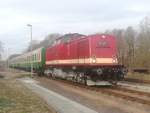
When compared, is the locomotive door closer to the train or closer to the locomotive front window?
the train

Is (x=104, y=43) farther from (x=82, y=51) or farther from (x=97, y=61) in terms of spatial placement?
(x=82, y=51)

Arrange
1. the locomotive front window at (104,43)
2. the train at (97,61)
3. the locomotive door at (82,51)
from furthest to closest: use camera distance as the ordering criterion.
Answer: the locomotive door at (82,51)
the locomotive front window at (104,43)
the train at (97,61)

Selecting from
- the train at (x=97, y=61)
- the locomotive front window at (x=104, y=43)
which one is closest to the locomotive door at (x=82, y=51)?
the train at (x=97, y=61)

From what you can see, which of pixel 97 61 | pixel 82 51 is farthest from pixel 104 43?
pixel 82 51

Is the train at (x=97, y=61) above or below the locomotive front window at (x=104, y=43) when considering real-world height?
below

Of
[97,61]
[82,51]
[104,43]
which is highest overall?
[104,43]

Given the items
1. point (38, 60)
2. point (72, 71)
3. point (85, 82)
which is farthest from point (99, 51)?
point (38, 60)

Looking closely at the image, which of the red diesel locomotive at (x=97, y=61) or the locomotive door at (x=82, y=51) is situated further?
the locomotive door at (x=82, y=51)

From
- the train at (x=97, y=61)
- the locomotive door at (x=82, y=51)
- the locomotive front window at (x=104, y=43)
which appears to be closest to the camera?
the train at (x=97, y=61)

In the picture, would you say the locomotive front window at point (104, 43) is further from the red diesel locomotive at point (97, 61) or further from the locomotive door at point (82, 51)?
the locomotive door at point (82, 51)

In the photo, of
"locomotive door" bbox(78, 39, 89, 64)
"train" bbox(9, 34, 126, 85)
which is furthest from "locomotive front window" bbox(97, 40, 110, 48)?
"locomotive door" bbox(78, 39, 89, 64)

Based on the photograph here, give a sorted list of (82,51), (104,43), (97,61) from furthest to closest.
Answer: (82,51), (104,43), (97,61)

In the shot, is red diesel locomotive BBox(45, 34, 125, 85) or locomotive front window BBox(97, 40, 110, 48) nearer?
red diesel locomotive BBox(45, 34, 125, 85)

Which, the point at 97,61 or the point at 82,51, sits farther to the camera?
the point at 82,51
